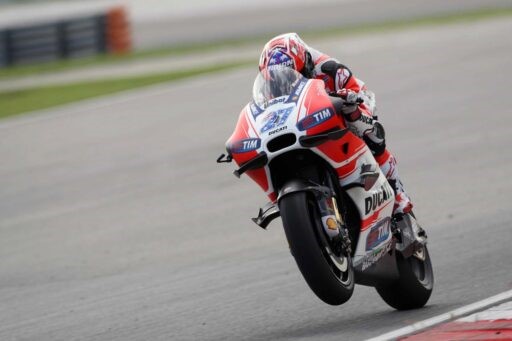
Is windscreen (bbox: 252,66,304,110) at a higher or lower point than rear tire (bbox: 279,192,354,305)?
higher

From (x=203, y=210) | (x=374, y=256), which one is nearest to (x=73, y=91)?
(x=203, y=210)

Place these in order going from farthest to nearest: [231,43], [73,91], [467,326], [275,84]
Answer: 1. [231,43]
2. [73,91]
3. [275,84]
4. [467,326]

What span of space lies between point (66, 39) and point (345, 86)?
19510mm

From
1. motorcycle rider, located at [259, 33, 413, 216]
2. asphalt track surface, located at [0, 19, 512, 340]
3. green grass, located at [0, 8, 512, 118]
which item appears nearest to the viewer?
motorcycle rider, located at [259, 33, 413, 216]

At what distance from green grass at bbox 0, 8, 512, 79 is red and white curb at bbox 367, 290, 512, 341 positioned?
60.1 ft

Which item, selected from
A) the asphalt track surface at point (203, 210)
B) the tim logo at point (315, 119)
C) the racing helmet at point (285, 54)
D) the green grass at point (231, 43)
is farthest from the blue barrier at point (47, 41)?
the tim logo at point (315, 119)

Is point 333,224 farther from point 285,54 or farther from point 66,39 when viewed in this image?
point 66,39

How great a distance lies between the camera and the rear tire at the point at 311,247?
5.41 metres

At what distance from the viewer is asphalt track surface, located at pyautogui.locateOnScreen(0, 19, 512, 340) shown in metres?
6.57

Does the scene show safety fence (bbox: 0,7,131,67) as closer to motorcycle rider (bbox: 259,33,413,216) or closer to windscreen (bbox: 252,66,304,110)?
motorcycle rider (bbox: 259,33,413,216)

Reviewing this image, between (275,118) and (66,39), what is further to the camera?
(66,39)

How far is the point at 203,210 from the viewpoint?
10.8 m

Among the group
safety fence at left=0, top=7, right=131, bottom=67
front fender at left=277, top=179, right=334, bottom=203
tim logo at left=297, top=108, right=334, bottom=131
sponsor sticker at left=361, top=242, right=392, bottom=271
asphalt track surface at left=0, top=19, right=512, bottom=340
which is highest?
tim logo at left=297, top=108, right=334, bottom=131

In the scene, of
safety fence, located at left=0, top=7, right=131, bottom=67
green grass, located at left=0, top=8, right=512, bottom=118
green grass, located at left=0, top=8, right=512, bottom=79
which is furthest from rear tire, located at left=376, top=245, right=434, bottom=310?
safety fence, located at left=0, top=7, right=131, bottom=67
